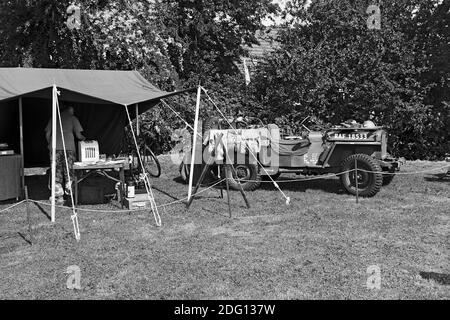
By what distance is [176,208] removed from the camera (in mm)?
7402

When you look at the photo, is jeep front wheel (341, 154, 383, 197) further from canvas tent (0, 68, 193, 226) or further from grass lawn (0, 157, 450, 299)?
canvas tent (0, 68, 193, 226)

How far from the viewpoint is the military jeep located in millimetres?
7762

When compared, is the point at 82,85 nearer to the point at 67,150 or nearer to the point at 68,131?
the point at 68,131

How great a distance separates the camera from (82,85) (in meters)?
8.46

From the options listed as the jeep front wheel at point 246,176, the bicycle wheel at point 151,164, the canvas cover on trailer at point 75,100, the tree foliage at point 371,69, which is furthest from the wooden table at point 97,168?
the tree foliage at point 371,69

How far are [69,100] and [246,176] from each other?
3099 millimetres

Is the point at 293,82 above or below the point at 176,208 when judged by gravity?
above

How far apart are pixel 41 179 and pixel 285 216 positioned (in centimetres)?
593

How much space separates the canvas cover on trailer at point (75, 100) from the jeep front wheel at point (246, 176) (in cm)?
171

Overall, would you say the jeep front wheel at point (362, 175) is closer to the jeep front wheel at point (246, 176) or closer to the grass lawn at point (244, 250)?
the grass lawn at point (244, 250)
